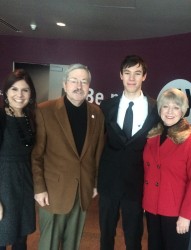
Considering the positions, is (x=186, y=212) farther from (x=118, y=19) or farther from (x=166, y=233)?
(x=118, y=19)

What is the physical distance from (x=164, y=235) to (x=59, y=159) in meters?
0.86

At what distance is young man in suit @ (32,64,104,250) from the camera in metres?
2.10

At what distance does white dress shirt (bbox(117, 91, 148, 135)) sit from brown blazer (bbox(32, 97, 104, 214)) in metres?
0.24

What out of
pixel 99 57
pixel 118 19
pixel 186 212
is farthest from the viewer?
pixel 99 57

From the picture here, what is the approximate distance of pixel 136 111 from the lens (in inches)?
89.9

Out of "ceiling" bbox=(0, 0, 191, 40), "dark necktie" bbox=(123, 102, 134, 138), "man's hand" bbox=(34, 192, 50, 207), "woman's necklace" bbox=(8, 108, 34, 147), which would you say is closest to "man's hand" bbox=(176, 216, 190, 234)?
"dark necktie" bbox=(123, 102, 134, 138)

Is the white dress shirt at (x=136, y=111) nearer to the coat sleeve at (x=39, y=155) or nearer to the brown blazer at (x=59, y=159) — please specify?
the brown blazer at (x=59, y=159)

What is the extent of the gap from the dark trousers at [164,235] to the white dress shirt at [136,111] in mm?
625

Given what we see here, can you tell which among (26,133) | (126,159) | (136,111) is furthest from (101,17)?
(26,133)

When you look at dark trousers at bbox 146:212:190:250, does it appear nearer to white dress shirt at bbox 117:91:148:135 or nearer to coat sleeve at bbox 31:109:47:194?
white dress shirt at bbox 117:91:148:135

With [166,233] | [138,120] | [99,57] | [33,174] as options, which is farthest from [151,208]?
[99,57]

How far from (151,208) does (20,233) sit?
89 cm

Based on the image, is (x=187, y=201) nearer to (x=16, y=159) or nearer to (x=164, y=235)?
(x=164, y=235)

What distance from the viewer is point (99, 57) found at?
20.5 feet
